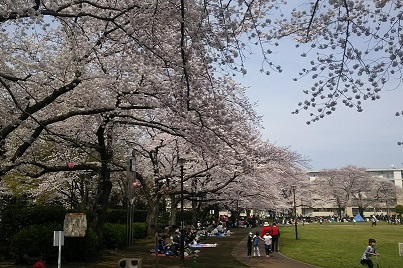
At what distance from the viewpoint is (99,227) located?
17281 millimetres

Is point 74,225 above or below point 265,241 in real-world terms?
above

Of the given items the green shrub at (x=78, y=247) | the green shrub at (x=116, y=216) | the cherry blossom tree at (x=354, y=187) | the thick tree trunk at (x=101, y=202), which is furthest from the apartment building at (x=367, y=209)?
the green shrub at (x=78, y=247)

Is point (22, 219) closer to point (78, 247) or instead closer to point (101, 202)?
point (78, 247)

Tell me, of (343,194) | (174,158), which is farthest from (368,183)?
(174,158)

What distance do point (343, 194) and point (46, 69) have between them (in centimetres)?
7763

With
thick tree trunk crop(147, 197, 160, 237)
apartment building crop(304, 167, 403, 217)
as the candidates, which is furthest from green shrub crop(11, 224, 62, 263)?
apartment building crop(304, 167, 403, 217)

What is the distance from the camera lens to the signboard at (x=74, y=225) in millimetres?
11328

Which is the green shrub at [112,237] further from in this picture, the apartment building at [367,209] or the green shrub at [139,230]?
the apartment building at [367,209]

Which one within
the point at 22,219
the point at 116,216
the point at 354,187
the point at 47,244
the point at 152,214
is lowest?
the point at 47,244

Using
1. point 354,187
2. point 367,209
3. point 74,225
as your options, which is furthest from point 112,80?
point 367,209

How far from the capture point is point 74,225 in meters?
11.4

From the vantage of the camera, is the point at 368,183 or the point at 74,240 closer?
the point at 74,240

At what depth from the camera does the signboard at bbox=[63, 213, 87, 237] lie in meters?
11.3

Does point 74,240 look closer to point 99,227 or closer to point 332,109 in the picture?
point 99,227
